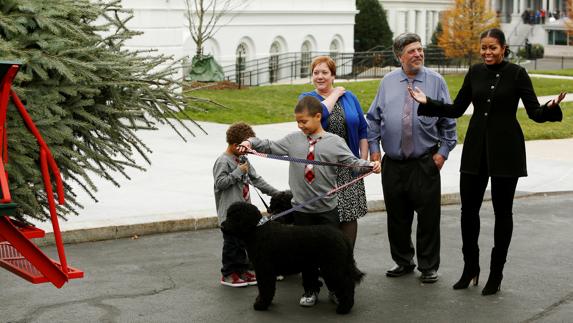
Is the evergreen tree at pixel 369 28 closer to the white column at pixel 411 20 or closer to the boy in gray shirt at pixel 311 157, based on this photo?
the white column at pixel 411 20

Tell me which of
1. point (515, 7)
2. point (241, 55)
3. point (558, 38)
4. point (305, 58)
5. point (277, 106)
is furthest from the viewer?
point (515, 7)

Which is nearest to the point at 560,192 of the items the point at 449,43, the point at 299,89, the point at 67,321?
the point at 67,321

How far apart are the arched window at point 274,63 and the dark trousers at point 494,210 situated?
31008mm

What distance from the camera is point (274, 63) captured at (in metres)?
40.7

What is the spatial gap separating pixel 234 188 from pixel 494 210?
6.49 ft

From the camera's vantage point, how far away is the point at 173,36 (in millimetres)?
25828

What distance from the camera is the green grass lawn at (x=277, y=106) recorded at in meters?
20.9

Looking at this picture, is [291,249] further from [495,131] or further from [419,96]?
[495,131]

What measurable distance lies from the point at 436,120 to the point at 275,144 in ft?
4.61

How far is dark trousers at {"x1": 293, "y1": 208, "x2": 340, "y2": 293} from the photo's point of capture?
828 cm

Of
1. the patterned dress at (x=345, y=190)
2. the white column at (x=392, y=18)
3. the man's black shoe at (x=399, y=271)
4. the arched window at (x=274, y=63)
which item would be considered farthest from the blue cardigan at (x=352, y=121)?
the white column at (x=392, y=18)

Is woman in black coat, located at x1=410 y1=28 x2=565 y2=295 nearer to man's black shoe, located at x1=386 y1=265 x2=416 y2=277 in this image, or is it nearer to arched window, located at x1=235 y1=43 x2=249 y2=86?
man's black shoe, located at x1=386 y1=265 x2=416 y2=277

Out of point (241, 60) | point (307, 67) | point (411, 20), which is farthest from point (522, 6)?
point (241, 60)

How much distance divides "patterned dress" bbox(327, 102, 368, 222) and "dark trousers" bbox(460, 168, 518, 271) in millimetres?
780
